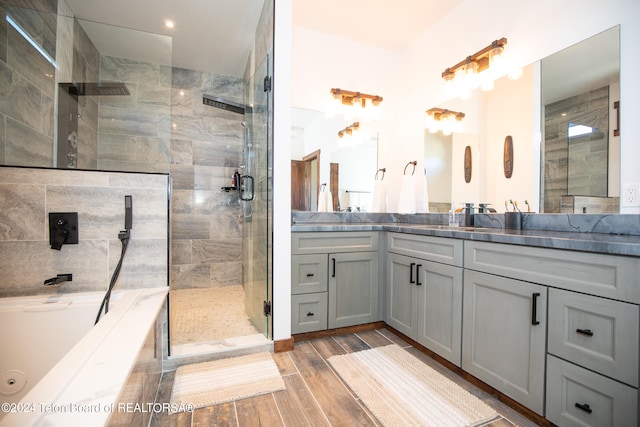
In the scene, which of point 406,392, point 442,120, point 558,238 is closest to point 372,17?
point 442,120

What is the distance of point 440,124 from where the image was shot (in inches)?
102

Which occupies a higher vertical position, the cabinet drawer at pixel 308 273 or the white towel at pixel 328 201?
the white towel at pixel 328 201

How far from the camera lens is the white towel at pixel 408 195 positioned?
2.73 metres

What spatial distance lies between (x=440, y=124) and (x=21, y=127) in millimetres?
3052

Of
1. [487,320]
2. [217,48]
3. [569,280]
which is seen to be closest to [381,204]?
[487,320]

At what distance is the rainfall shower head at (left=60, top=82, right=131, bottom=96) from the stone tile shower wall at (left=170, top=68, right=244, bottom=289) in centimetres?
99

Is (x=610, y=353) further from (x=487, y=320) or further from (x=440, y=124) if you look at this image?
(x=440, y=124)

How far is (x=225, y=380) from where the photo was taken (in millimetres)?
1608

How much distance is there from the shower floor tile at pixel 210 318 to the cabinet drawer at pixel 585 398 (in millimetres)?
1657

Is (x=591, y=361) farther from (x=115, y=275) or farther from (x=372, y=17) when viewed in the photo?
(x=372, y=17)

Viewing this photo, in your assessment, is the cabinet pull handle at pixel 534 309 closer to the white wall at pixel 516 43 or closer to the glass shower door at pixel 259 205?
the white wall at pixel 516 43

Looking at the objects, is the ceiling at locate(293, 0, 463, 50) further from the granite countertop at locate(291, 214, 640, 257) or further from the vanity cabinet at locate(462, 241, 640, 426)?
the vanity cabinet at locate(462, 241, 640, 426)

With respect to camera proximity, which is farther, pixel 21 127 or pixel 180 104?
pixel 180 104

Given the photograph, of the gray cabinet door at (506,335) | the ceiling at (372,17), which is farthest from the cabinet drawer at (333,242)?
the ceiling at (372,17)
